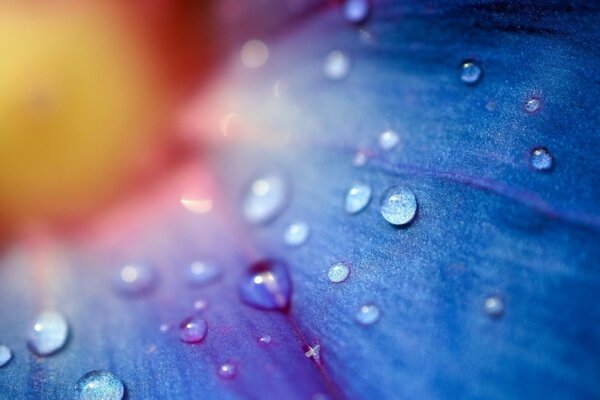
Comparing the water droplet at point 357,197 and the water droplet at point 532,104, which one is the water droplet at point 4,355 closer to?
the water droplet at point 357,197

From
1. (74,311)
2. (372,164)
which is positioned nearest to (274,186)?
(372,164)

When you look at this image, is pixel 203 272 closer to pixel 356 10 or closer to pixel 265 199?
pixel 265 199

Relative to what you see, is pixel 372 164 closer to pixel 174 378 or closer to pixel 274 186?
pixel 274 186

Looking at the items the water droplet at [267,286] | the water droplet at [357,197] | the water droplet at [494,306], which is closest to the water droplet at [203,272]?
the water droplet at [267,286]

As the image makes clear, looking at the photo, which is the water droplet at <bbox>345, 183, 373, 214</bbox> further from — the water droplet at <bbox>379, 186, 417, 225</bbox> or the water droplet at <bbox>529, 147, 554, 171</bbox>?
the water droplet at <bbox>529, 147, 554, 171</bbox>

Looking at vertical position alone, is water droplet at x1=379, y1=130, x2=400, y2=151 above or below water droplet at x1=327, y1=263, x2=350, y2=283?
above

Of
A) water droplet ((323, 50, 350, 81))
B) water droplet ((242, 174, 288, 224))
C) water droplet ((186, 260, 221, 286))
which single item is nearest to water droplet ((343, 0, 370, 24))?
water droplet ((323, 50, 350, 81))
